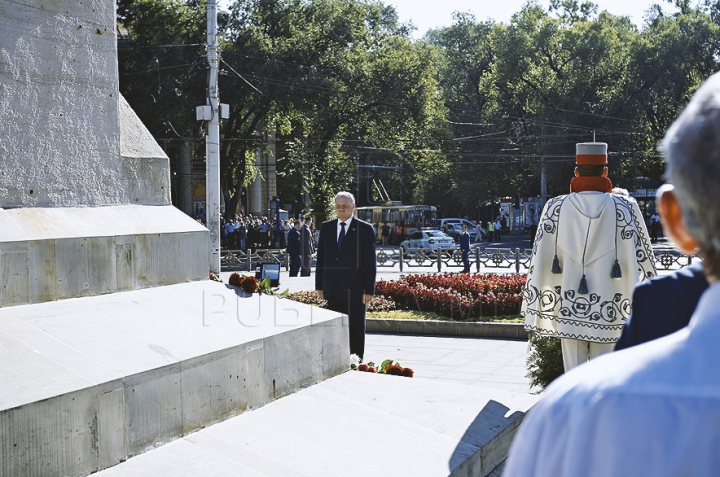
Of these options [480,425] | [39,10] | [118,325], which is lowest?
[480,425]

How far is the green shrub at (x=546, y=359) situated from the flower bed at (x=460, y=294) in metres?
5.51

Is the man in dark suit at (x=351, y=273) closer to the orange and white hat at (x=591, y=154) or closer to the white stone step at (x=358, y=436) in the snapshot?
the white stone step at (x=358, y=436)

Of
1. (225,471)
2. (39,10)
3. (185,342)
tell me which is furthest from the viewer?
(39,10)

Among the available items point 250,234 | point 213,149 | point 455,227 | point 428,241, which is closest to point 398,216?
point 455,227

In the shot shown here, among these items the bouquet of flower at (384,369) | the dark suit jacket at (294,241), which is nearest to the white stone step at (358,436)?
the bouquet of flower at (384,369)

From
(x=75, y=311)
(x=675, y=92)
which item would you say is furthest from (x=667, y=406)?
(x=675, y=92)

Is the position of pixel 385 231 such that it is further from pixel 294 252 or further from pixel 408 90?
pixel 294 252

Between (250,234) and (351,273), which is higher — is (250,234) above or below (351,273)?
below

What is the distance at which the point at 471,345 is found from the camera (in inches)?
398

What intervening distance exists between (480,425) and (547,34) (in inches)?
1739

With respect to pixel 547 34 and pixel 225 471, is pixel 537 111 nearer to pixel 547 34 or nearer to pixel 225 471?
pixel 547 34

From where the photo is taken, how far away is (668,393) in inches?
39.2

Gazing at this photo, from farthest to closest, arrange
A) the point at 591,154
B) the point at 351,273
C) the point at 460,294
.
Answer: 1. the point at 460,294
2. the point at 351,273
3. the point at 591,154

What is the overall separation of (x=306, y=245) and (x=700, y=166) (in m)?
19.5
